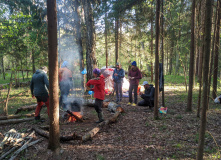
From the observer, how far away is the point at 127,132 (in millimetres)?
5070

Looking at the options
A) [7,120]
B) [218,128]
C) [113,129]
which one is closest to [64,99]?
[7,120]

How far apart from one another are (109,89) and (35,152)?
8806 millimetres

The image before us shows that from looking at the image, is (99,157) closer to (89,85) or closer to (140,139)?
(140,139)

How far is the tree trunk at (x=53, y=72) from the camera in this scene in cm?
335

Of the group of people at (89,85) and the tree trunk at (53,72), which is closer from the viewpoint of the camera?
the tree trunk at (53,72)

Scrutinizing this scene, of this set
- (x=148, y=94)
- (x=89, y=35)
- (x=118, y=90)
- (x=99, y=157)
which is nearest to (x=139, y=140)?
(x=99, y=157)

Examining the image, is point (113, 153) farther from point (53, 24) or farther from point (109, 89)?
point (109, 89)

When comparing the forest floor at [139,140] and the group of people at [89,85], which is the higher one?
the group of people at [89,85]

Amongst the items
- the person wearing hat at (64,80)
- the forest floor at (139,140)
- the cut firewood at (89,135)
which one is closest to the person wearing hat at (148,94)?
the forest floor at (139,140)

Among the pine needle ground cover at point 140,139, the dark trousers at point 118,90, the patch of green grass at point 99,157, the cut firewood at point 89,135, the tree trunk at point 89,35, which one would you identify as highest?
the tree trunk at point 89,35

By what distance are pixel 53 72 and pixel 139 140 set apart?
3035mm

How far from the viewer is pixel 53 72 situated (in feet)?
11.4

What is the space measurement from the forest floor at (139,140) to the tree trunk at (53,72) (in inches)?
13.3

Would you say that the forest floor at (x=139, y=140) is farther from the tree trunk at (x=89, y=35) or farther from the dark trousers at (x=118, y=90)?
the tree trunk at (x=89, y=35)
